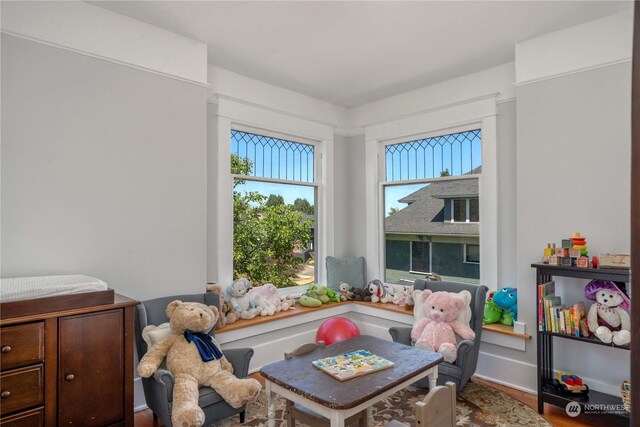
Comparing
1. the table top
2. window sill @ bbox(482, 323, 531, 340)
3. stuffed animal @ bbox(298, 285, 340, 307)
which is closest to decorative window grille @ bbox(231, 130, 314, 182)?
stuffed animal @ bbox(298, 285, 340, 307)

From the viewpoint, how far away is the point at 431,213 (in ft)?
13.3

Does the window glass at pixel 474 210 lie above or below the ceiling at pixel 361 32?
below

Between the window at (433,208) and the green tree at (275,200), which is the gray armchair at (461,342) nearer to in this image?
the window at (433,208)

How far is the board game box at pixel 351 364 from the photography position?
83.0 inches

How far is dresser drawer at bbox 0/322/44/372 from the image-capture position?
176 centimetres

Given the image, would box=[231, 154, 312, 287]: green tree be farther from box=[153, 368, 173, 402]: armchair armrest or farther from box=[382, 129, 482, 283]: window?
box=[153, 368, 173, 402]: armchair armrest

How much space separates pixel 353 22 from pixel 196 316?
7.52 ft

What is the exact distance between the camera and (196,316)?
2.35 metres

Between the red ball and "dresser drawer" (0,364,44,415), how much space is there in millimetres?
2168

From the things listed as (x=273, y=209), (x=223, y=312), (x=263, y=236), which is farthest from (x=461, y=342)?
(x=273, y=209)

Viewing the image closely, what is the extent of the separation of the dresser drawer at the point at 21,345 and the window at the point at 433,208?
3355 millimetres

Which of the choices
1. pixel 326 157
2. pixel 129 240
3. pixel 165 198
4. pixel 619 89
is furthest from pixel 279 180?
pixel 619 89

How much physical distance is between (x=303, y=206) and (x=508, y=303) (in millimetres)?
2294

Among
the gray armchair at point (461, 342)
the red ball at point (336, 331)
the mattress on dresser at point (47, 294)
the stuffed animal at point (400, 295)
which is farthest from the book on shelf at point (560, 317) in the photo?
the mattress on dresser at point (47, 294)
